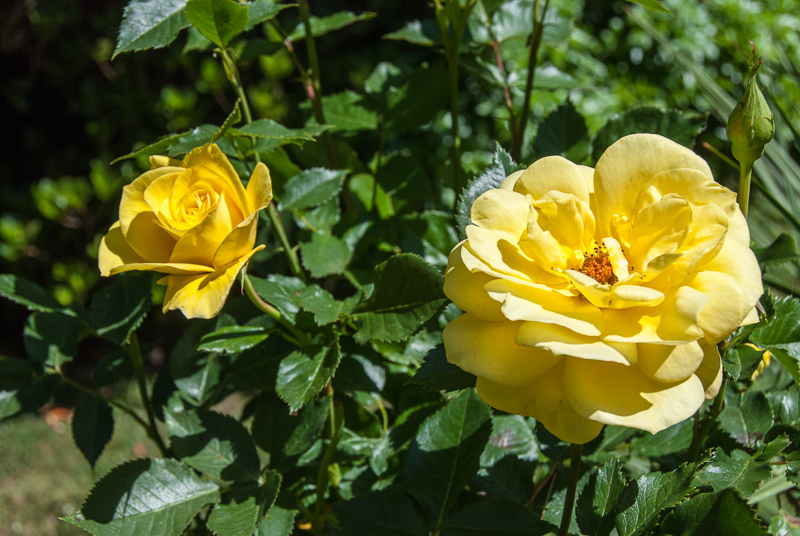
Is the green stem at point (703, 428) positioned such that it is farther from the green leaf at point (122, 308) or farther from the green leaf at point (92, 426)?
the green leaf at point (92, 426)

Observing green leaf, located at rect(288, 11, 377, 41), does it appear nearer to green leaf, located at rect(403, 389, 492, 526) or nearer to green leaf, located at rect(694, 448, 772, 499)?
green leaf, located at rect(403, 389, 492, 526)

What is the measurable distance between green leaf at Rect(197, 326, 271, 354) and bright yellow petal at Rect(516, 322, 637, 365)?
0.33m

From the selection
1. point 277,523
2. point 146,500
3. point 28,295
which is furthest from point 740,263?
point 28,295

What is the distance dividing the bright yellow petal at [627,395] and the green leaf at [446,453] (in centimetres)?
21

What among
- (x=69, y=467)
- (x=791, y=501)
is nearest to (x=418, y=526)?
(x=791, y=501)

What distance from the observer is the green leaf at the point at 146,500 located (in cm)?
60

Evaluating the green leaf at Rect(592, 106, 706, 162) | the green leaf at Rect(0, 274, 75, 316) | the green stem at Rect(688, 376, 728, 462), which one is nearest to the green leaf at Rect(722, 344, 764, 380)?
the green stem at Rect(688, 376, 728, 462)

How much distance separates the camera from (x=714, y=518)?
0.41m

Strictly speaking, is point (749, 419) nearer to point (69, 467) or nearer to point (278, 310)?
point (278, 310)

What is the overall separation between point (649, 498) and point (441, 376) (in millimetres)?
187

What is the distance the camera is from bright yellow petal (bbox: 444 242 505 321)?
423 millimetres

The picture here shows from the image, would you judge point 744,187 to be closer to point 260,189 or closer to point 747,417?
point 747,417

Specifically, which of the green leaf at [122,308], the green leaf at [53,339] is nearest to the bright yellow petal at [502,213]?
the green leaf at [122,308]

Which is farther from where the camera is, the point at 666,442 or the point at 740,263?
the point at 666,442
